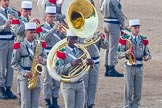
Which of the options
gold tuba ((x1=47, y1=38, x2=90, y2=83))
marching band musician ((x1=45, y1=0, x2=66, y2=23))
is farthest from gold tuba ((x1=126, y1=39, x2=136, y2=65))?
marching band musician ((x1=45, y1=0, x2=66, y2=23))

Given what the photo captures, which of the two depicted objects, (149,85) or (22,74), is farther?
(149,85)

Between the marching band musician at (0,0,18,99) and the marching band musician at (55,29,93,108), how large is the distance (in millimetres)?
2986

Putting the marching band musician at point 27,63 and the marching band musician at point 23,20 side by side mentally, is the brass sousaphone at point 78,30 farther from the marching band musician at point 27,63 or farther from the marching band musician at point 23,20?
the marching band musician at point 23,20

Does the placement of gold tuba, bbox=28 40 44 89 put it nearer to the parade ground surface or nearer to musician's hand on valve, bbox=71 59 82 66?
musician's hand on valve, bbox=71 59 82 66

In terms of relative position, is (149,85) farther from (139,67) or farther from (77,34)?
(77,34)

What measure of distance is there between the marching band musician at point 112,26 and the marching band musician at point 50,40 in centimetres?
382

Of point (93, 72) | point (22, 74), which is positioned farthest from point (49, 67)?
point (93, 72)

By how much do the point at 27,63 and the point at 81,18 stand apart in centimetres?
147

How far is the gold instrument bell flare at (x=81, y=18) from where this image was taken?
1653 centimetres

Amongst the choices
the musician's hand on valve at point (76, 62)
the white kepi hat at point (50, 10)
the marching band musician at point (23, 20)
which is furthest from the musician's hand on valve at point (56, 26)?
the musician's hand on valve at point (76, 62)

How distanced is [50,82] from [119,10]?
436 cm

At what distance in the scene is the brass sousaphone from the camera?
16234 millimetres

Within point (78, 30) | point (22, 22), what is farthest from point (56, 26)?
point (78, 30)

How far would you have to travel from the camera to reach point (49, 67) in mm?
16422
